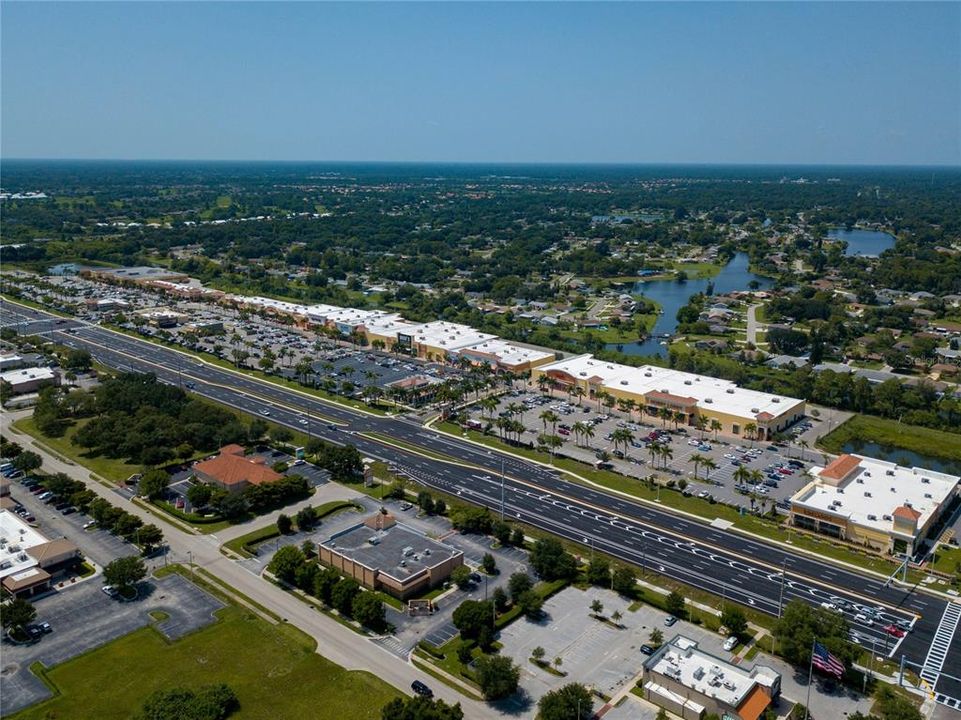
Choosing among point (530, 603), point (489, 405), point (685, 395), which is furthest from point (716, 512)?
point (489, 405)

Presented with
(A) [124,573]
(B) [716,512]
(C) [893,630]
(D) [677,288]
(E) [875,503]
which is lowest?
(D) [677,288]

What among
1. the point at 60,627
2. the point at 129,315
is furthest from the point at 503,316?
the point at 60,627

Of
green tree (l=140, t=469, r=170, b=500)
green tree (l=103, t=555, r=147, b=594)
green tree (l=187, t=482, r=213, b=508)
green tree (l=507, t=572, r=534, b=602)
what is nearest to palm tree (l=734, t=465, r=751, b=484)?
green tree (l=507, t=572, r=534, b=602)

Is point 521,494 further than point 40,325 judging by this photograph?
No

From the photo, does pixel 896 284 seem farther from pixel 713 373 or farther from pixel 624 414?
pixel 624 414

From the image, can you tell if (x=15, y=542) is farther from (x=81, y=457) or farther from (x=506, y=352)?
(x=506, y=352)

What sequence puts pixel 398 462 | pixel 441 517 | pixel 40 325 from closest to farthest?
pixel 441 517 → pixel 398 462 → pixel 40 325
